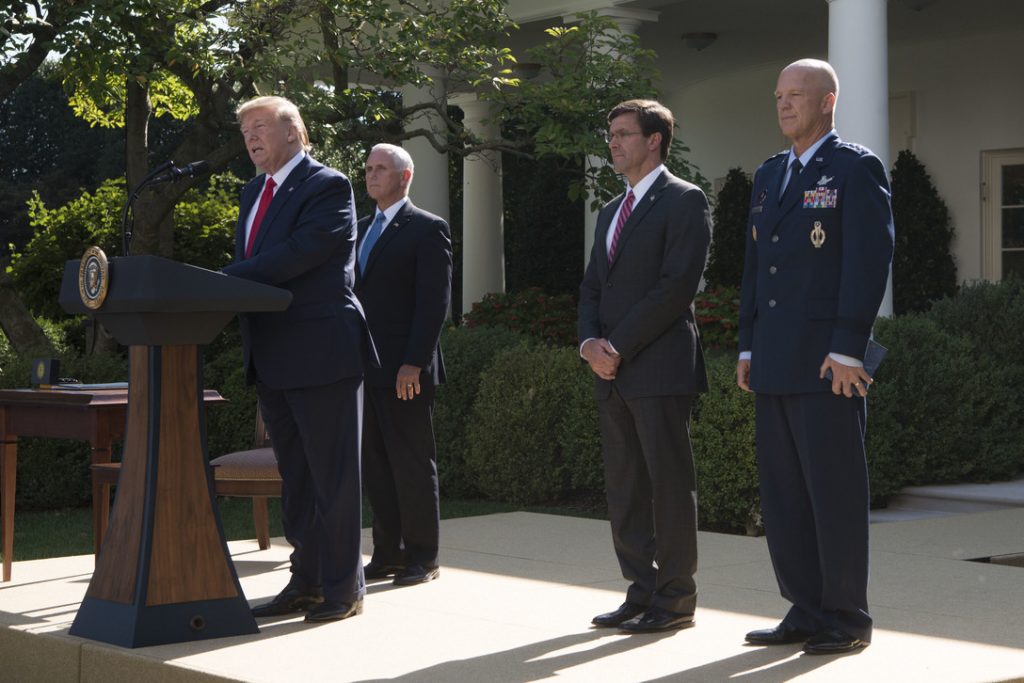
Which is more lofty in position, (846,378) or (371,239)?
(371,239)

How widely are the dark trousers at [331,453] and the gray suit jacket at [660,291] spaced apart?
95 centimetres

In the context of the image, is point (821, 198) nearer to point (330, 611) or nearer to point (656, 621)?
point (656, 621)

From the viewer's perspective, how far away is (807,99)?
4656mm

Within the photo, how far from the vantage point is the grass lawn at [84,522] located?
29.1 feet

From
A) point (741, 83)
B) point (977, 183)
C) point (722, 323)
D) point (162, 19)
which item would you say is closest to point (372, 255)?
point (162, 19)

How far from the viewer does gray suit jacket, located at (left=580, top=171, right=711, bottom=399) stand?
504 centimetres

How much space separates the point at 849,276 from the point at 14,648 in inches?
132

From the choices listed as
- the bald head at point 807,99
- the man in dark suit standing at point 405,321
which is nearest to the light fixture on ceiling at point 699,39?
the man in dark suit standing at point 405,321

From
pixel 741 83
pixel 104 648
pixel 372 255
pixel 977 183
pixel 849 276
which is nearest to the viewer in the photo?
pixel 849 276

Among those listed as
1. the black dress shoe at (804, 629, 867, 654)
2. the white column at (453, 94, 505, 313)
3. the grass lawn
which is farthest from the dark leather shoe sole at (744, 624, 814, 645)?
the white column at (453, 94, 505, 313)

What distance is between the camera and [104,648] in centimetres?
486

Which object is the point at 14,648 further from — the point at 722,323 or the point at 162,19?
the point at 722,323

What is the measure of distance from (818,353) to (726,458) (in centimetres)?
411

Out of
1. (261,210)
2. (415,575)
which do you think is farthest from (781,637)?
(261,210)
